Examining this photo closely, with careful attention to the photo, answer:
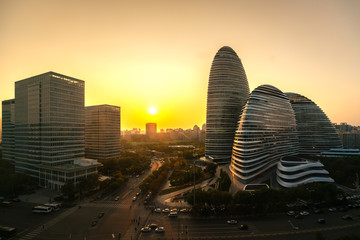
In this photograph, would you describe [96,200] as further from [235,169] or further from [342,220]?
[342,220]

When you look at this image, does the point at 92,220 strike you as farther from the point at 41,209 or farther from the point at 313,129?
the point at 313,129

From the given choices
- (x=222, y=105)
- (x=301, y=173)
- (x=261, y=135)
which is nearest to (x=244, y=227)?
(x=301, y=173)

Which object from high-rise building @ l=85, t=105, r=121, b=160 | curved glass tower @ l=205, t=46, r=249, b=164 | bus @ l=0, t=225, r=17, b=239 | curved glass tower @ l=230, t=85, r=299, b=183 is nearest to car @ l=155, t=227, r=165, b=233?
bus @ l=0, t=225, r=17, b=239

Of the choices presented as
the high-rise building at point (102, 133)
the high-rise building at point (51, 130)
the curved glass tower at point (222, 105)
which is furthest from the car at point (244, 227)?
the high-rise building at point (102, 133)

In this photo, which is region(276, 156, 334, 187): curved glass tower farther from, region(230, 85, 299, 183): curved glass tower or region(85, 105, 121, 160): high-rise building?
region(85, 105, 121, 160): high-rise building

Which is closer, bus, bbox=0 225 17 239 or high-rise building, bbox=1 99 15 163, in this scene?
bus, bbox=0 225 17 239

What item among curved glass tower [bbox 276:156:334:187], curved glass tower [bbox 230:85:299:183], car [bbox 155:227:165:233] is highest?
curved glass tower [bbox 230:85:299:183]
